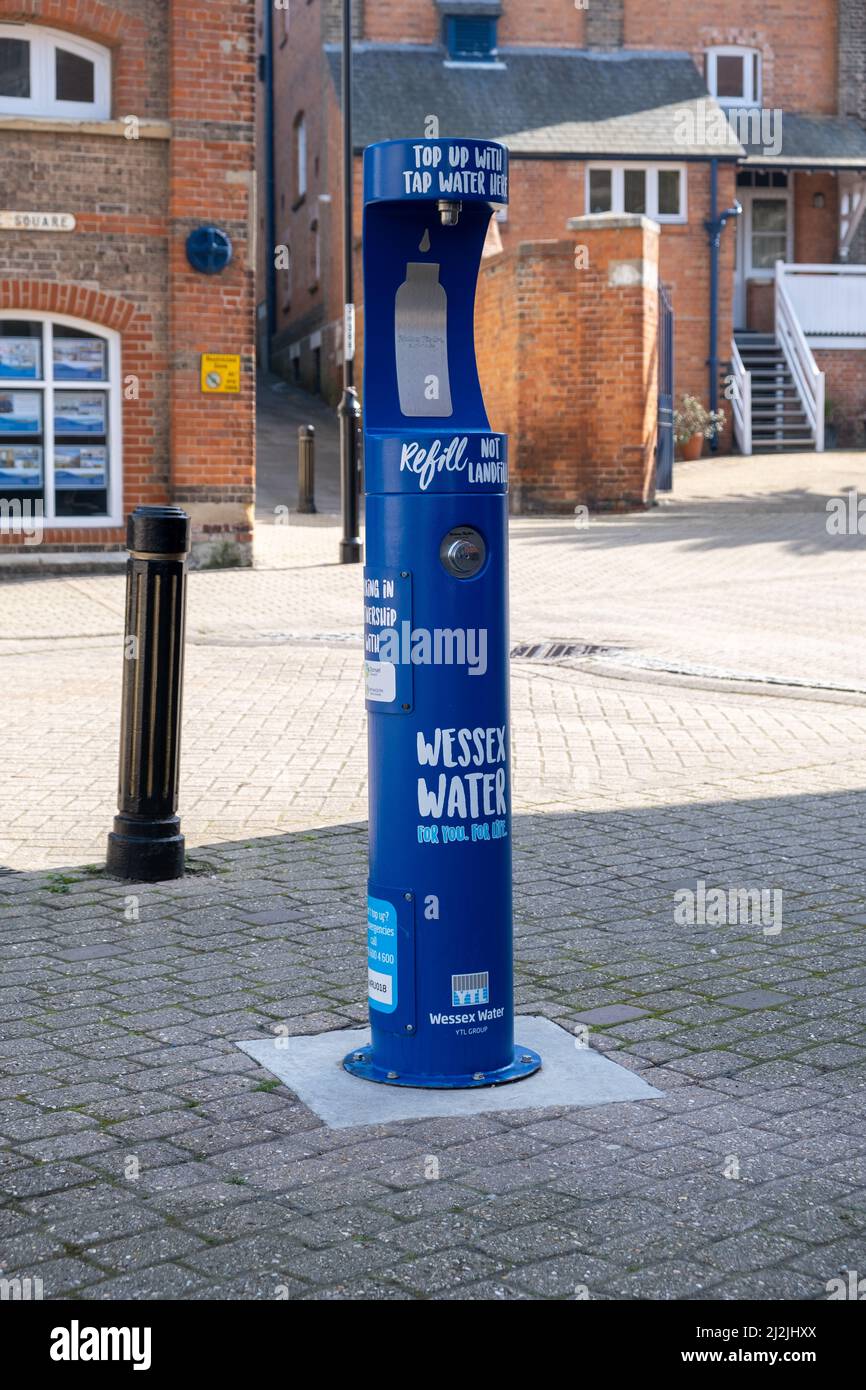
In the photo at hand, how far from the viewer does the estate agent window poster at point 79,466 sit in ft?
55.9

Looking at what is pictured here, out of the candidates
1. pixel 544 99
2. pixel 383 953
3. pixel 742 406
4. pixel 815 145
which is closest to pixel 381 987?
pixel 383 953

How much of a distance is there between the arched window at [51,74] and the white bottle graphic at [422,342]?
1357 centimetres

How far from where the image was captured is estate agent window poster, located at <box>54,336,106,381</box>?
16.8 metres

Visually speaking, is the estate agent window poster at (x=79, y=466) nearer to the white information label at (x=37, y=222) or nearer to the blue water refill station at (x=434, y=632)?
the white information label at (x=37, y=222)

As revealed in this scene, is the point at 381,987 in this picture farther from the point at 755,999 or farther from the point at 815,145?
the point at 815,145

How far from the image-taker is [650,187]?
31.3 meters

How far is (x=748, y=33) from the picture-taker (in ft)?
110

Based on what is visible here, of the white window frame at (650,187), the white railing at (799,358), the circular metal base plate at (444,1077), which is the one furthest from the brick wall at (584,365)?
the circular metal base plate at (444,1077)

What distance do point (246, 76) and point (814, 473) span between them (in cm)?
1179

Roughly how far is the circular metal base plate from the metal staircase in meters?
27.2
